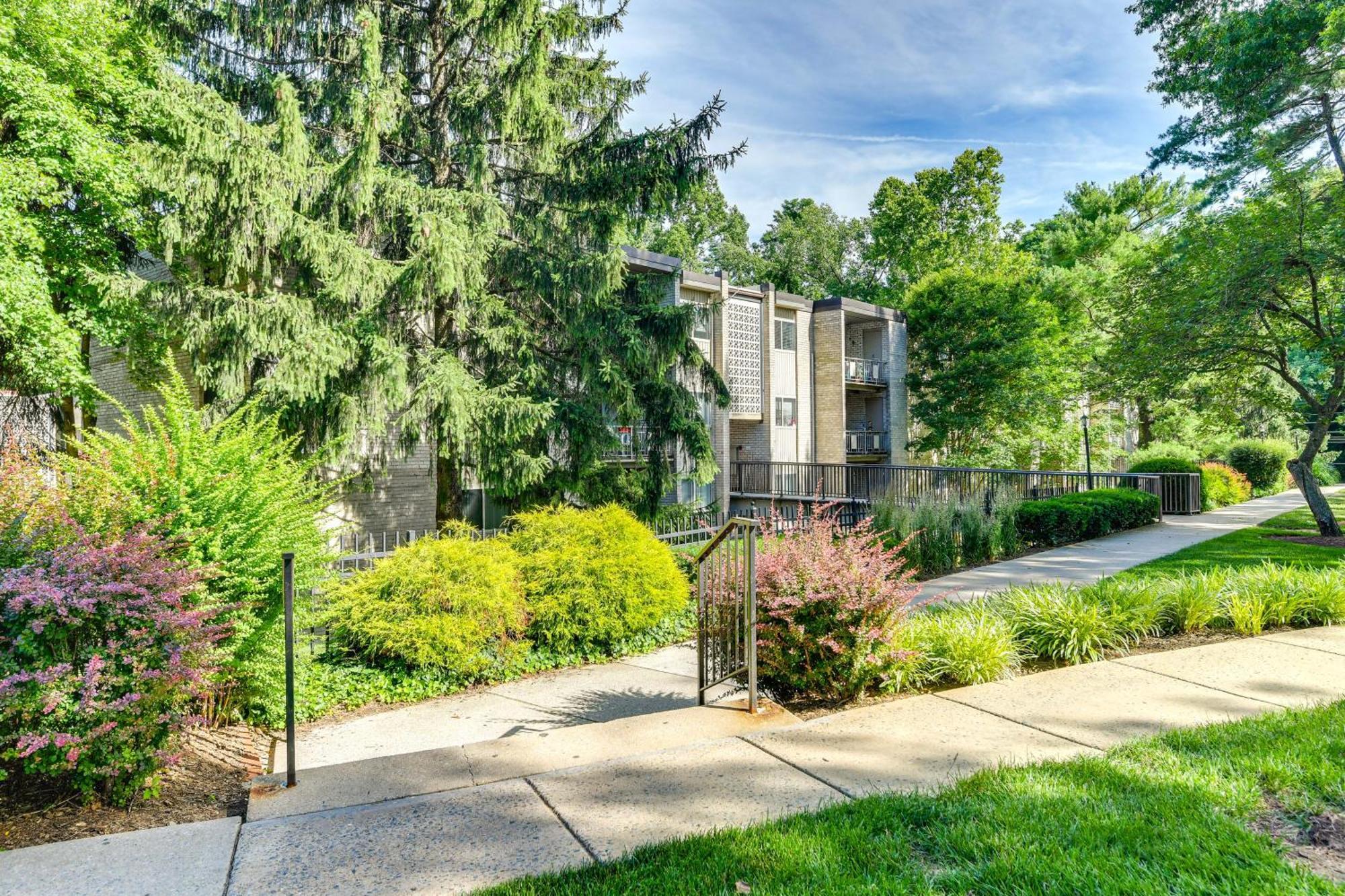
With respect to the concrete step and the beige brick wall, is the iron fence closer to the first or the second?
the beige brick wall

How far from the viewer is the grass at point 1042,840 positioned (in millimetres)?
2482

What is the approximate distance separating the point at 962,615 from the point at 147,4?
12.1 meters

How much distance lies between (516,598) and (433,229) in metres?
4.85

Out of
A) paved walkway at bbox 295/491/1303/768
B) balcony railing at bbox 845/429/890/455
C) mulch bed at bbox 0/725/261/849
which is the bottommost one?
paved walkway at bbox 295/491/1303/768

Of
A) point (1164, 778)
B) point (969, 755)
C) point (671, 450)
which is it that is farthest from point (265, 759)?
point (671, 450)

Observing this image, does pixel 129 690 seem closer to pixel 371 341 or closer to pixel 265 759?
pixel 265 759

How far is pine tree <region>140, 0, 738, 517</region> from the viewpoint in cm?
852

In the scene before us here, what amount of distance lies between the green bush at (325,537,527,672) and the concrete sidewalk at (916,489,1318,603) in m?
4.06

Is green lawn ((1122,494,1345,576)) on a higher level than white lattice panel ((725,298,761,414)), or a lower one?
lower

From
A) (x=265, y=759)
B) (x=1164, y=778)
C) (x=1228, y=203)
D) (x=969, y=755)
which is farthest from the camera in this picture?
(x=1228, y=203)

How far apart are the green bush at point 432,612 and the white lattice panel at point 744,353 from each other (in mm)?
14965

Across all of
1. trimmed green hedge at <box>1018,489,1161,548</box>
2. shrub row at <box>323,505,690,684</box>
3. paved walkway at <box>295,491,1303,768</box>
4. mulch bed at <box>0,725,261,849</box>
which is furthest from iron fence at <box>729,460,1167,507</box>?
mulch bed at <box>0,725,261,849</box>

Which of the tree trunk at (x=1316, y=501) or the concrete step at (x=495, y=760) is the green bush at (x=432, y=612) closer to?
the concrete step at (x=495, y=760)

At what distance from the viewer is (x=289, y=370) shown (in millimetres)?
8547
